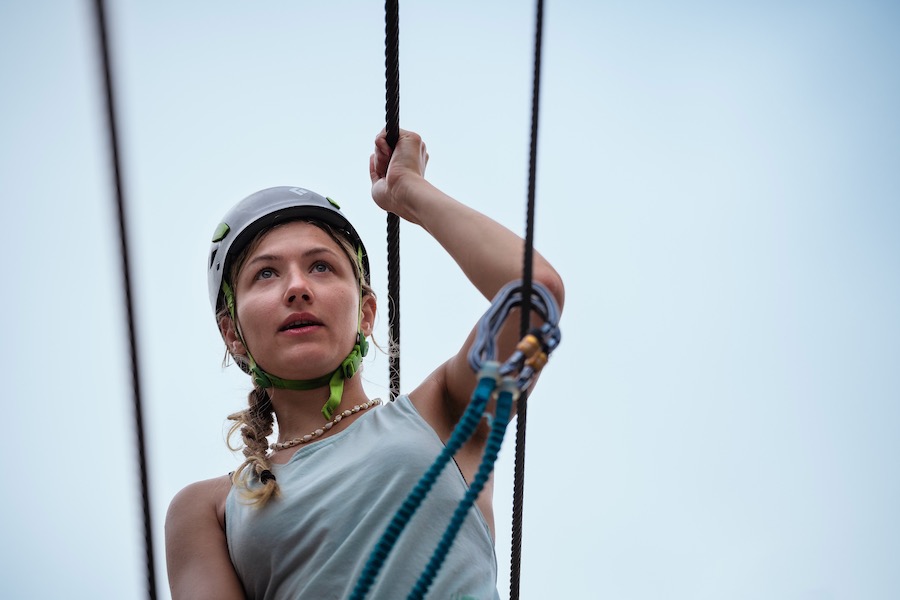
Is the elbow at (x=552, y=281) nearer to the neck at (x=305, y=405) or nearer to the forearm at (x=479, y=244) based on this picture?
the forearm at (x=479, y=244)

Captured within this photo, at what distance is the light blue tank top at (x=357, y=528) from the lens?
1.96 m

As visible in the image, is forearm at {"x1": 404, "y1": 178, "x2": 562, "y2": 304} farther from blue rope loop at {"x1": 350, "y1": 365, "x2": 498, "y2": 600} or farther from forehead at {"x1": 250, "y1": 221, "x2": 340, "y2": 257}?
blue rope loop at {"x1": 350, "y1": 365, "x2": 498, "y2": 600}

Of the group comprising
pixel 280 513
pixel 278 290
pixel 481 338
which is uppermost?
pixel 481 338

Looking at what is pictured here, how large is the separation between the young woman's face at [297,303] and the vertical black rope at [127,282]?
0.92 m

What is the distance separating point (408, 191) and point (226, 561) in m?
0.95

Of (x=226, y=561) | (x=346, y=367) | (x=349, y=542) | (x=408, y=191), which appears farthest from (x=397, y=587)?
(x=408, y=191)

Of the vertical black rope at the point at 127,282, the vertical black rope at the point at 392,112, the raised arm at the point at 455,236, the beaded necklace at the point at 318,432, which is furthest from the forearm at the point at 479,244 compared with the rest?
the vertical black rope at the point at 127,282

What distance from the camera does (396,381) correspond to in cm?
294

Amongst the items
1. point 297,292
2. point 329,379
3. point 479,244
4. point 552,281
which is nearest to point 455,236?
point 479,244

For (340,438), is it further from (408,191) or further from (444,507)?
(408,191)

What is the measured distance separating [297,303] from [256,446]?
0.37 metres

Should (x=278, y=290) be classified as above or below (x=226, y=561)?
above

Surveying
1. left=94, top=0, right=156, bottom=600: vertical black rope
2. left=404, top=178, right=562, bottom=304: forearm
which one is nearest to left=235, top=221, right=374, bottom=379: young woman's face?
left=404, top=178, right=562, bottom=304: forearm

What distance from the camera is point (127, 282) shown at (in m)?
1.37
